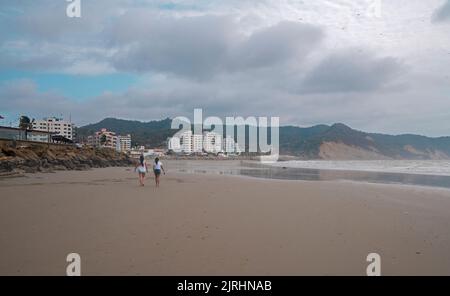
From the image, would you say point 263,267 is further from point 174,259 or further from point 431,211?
point 431,211

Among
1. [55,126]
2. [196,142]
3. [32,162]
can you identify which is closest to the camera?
[32,162]

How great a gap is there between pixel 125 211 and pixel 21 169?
61.5 feet

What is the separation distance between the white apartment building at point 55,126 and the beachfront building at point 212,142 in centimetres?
6266

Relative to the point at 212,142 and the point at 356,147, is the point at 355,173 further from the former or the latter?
the point at 356,147

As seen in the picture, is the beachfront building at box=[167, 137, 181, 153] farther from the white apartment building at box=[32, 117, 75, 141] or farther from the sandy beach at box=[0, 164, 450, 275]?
the sandy beach at box=[0, 164, 450, 275]

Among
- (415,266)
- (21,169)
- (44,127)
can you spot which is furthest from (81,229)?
(44,127)

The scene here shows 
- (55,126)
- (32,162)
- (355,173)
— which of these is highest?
(55,126)

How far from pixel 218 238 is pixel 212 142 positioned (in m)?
158

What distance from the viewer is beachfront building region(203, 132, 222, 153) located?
534ft

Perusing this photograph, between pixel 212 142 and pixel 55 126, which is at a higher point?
pixel 55 126

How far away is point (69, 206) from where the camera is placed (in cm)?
930

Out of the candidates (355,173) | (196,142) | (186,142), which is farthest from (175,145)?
(355,173)

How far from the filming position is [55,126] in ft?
418

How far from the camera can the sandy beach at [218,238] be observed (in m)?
4.75
